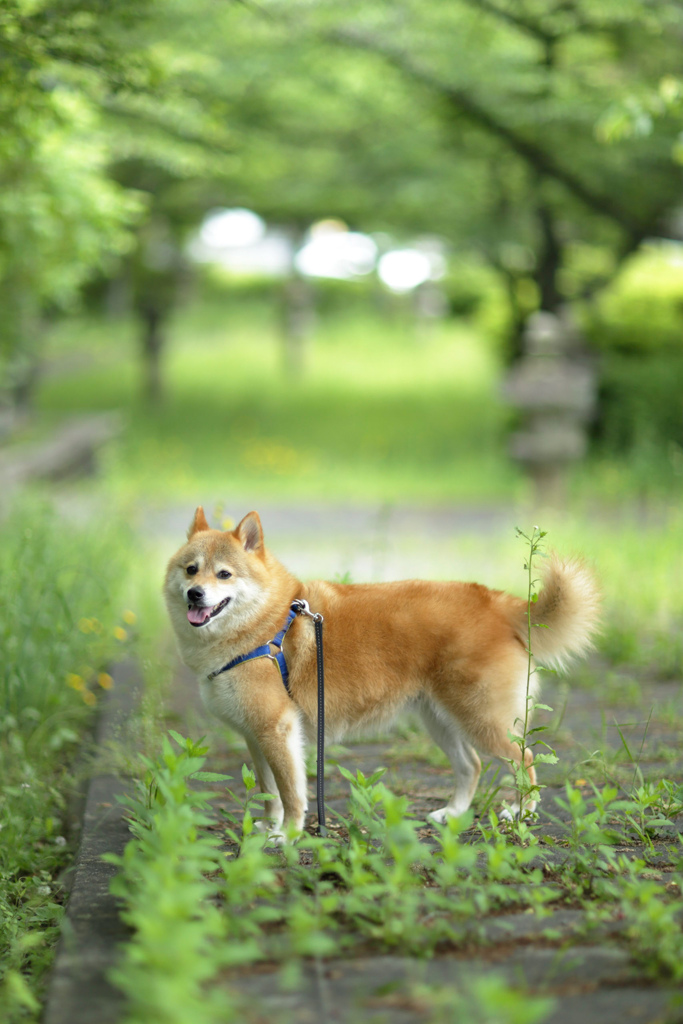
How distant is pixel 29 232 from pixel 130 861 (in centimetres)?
592

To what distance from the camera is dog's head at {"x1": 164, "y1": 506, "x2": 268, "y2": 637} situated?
10.5ft

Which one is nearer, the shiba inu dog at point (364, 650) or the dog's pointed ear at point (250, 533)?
the shiba inu dog at point (364, 650)

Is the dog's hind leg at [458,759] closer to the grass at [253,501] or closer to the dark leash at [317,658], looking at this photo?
the dark leash at [317,658]

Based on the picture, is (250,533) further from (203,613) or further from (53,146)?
(53,146)

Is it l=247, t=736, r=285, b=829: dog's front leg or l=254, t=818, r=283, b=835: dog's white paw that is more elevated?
l=247, t=736, r=285, b=829: dog's front leg

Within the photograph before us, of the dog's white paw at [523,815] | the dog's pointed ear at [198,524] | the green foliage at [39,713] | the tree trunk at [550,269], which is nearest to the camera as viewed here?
the green foliage at [39,713]

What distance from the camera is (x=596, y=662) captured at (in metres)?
5.54

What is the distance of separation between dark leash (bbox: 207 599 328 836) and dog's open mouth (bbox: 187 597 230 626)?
0.58ft

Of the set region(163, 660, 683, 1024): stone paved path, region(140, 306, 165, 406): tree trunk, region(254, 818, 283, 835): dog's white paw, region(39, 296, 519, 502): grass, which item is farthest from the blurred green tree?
region(140, 306, 165, 406): tree trunk

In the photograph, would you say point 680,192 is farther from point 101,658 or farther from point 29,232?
point 101,658

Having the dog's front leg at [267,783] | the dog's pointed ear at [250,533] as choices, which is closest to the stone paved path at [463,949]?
the dog's front leg at [267,783]

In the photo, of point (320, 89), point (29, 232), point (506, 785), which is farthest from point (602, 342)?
point (506, 785)

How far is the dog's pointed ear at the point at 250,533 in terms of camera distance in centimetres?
333

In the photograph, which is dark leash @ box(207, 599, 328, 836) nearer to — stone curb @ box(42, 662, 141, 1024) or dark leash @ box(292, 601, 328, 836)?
dark leash @ box(292, 601, 328, 836)
